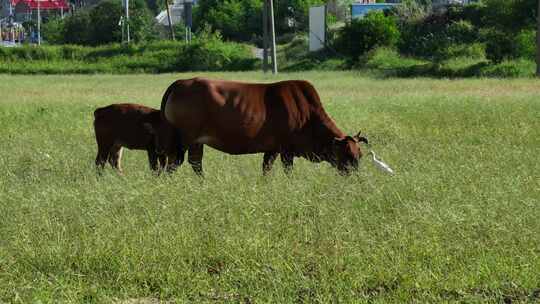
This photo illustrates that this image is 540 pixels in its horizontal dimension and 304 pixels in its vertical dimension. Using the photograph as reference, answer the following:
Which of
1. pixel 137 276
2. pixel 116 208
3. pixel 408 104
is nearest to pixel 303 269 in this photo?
pixel 137 276

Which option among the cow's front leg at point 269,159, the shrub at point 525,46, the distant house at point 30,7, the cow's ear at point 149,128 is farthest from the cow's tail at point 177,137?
the distant house at point 30,7

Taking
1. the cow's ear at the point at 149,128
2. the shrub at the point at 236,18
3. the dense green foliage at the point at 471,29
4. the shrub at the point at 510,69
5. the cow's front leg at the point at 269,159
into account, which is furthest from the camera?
the shrub at the point at 236,18

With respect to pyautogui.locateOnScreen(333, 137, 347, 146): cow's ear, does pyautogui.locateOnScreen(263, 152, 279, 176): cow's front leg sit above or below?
below

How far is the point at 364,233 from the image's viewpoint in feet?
24.1

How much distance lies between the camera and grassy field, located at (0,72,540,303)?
20.8 feet

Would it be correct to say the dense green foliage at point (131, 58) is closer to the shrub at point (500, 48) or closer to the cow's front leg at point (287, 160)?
the shrub at point (500, 48)

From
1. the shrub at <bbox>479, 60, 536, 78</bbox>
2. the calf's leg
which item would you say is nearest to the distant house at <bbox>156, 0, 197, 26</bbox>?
the shrub at <bbox>479, 60, 536, 78</bbox>

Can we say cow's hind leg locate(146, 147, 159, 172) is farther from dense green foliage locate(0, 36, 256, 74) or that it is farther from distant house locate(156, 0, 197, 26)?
distant house locate(156, 0, 197, 26)

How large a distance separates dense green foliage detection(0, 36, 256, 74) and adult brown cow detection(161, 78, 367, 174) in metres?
37.1

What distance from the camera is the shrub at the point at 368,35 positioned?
44344 millimetres

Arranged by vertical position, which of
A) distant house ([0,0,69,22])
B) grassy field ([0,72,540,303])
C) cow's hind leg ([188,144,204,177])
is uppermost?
distant house ([0,0,69,22])

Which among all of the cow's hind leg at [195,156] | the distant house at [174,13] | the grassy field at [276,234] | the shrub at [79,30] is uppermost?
the distant house at [174,13]

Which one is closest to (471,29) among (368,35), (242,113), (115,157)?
(368,35)

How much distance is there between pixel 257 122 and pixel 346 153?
3.57 feet
